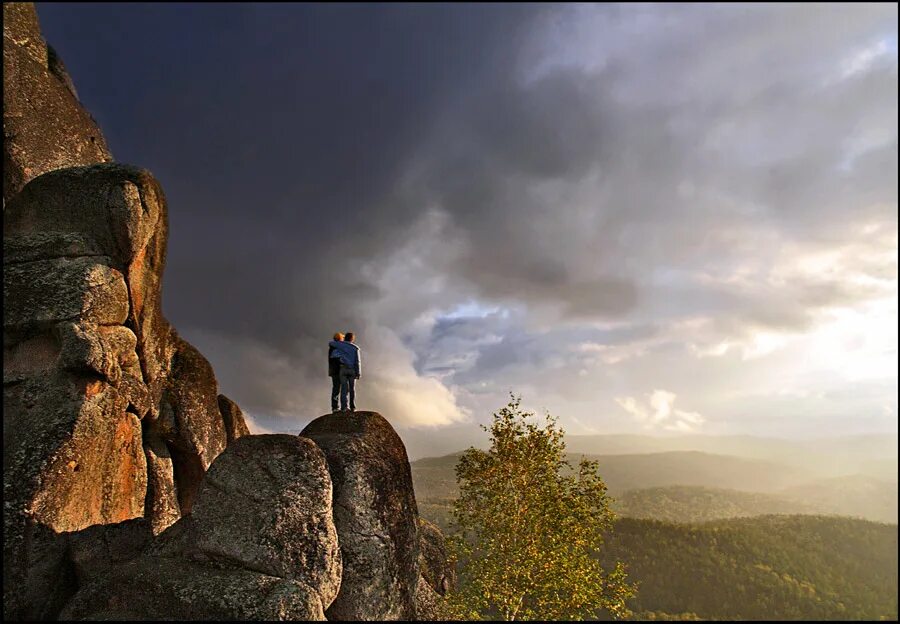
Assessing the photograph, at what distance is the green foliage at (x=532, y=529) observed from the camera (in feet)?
116

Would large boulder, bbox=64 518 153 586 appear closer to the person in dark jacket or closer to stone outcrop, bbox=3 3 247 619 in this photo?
stone outcrop, bbox=3 3 247 619

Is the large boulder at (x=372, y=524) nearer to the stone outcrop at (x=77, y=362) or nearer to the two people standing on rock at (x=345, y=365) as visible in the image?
the two people standing on rock at (x=345, y=365)

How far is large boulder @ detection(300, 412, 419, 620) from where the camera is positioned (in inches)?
750

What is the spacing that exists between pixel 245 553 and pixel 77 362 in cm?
1045

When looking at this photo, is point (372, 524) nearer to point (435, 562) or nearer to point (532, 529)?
point (435, 562)

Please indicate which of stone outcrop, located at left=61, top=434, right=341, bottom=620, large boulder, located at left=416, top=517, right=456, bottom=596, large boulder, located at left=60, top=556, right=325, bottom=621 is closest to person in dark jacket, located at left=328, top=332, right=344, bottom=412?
stone outcrop, located at left=61, top=434, right=341, bottom=620

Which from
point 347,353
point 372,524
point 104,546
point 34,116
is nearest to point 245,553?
point 372,524

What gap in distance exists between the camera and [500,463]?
40125 mm

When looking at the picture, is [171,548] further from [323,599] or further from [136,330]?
[136,330]

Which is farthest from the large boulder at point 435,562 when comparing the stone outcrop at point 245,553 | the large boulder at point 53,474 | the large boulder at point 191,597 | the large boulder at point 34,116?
the large boulder at point 34,116

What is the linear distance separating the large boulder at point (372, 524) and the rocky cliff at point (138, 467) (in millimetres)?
58

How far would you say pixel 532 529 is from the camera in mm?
37625

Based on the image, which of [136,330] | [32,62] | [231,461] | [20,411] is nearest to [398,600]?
[231,461]

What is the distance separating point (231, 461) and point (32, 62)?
29.5 metres
